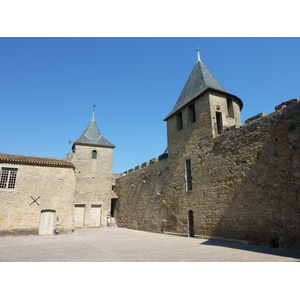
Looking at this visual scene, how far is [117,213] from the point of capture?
2089 cm

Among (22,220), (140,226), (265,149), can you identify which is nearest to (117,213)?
(140,226)

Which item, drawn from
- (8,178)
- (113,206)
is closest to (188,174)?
(8,178)

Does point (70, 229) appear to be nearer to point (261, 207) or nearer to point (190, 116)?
A: point (190, 116)

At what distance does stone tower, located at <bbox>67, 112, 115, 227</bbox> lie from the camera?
1981 centimetres

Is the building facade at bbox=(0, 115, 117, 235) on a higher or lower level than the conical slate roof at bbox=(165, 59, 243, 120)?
lower

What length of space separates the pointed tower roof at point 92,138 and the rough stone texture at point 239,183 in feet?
32.7

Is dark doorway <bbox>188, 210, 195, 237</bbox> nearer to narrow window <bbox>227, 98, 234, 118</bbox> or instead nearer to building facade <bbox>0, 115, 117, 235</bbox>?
narrow window <bbox>227, 98, 234, 118</bbox>

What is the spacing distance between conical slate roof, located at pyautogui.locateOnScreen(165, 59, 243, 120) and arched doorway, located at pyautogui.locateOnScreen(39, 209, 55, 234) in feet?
31.2

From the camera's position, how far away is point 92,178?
825 inches

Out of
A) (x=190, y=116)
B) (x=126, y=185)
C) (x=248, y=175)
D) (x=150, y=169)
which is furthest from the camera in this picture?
(x=126, y=185)

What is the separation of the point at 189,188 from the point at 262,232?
15.3ft

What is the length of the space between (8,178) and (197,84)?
12447 mm

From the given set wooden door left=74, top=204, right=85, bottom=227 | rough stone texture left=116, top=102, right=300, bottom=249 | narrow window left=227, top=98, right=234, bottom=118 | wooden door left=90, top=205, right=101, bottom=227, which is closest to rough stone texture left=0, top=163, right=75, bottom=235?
wooden door left=74, top=204, right=85, bottom=227

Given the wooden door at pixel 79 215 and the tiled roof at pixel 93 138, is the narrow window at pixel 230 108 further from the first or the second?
the wooden door at pixel 79 215
